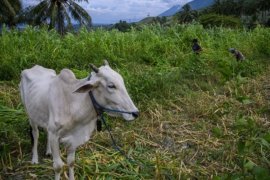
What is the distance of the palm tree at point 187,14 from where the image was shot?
1730 inches

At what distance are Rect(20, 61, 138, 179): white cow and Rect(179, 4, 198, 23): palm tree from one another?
136ft

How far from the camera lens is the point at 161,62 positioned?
25.2 feet

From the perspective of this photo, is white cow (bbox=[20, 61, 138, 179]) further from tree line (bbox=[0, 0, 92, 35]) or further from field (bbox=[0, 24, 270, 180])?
tree line (bbox=[0, 0, 92, 35])

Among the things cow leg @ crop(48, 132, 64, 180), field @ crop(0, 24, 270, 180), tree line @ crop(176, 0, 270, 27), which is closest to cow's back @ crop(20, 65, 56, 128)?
cow leg @ crop(48, 132, 64, 180)

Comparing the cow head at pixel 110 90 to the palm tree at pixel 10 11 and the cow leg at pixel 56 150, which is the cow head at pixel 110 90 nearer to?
the cow leg at pixel 56 150

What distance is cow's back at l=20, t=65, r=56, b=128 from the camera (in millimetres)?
3160

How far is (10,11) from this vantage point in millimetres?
23000

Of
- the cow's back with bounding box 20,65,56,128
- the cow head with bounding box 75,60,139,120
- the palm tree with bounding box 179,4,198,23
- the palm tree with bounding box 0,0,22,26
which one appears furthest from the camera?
the palm tree with bounding box 179,4,198,23

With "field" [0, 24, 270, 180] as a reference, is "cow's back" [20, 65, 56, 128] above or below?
above

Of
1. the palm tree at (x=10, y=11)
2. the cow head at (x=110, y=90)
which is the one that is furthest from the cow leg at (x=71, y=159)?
→ the palm tree at (x=10, y=11)

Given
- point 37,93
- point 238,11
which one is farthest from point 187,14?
point 37,93

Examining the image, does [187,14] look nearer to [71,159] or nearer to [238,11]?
[238,11]

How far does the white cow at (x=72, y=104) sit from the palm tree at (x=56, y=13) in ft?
71.1

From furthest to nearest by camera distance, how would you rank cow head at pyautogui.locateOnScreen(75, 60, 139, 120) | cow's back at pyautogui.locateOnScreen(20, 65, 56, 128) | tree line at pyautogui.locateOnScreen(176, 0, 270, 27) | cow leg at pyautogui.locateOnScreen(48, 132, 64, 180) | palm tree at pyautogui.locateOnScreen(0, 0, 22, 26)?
tree line at pyautogui.locateOnScreen(176, 0, 270, 27), palm tree at pyautogui.locateOnScreen(0, 0, 22, 26), cow's back at pyautogui.locateOnScreen(20, 65, 56, 128), cow leg at pyautogui.locateOnScreen(48, 132, 64, 180), cow head at pyautogui.locateOnScreen(75, 60, 139, 120)
